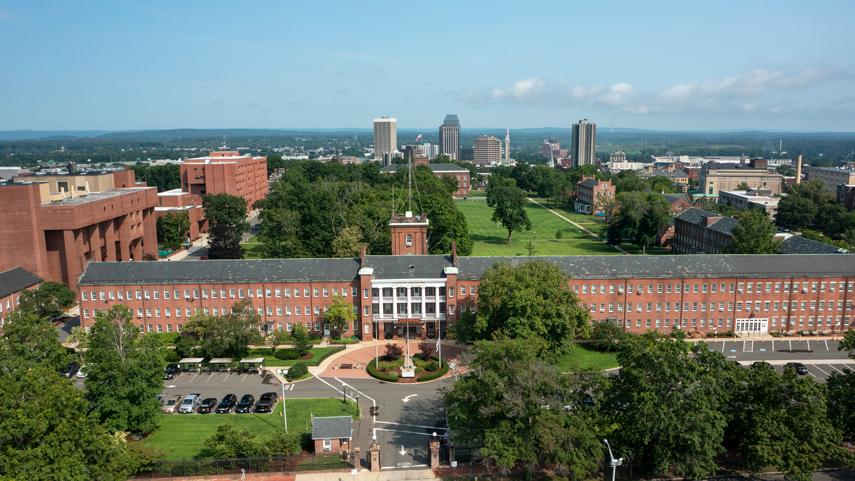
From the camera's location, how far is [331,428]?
48.1 m

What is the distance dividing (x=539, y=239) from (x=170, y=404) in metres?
92.1

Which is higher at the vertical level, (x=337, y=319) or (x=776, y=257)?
(x=776, y=257)

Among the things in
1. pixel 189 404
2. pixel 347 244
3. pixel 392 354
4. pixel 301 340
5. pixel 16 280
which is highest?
pixel 347 244

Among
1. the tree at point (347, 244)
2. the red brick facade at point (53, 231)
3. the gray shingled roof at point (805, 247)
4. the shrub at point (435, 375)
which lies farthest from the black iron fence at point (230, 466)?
the gray shingled roof at point (805, 247)

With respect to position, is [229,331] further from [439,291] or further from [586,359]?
[586,359]

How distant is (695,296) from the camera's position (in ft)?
247

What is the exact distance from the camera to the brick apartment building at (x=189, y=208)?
133 m

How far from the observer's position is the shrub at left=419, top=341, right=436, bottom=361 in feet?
221

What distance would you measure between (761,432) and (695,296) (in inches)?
1423

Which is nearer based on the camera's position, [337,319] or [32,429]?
[32,429]

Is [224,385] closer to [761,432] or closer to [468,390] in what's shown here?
[468,390]

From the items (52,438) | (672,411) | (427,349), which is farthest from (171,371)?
(672,411)

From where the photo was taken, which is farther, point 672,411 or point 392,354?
point 392,354

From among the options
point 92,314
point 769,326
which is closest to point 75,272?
point 92,314
